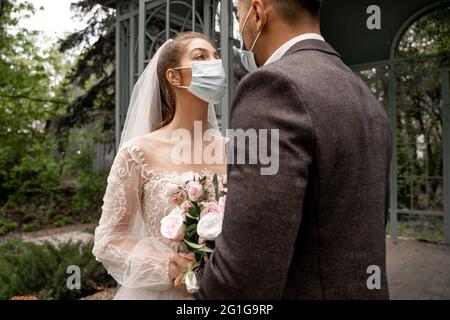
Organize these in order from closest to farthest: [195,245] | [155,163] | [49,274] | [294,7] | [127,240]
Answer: [294,7] → [195,245] → [127,240] → [155,163] → [49,274]

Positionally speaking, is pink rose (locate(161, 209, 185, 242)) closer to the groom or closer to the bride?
the bride

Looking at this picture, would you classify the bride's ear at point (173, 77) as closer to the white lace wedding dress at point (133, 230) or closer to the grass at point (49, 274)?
the white lace wedding dress at point (133, 230)

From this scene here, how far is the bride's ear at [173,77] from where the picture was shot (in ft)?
7.20

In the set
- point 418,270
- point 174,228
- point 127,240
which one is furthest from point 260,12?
point 418,270

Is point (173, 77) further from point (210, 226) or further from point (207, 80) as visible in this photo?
point (210, 226)

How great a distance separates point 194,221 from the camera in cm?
157

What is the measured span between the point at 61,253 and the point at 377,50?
6.21 metres

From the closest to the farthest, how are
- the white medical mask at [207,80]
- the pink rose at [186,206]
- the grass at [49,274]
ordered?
1. the pink rose at [186,206]
2. the white medical mask at [207,80]
3. the grass at [49,274]

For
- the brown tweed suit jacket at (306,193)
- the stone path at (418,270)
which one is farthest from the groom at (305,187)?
the stone path at (418,270)

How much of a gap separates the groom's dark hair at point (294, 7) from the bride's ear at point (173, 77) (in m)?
1.05

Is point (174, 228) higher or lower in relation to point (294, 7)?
lower

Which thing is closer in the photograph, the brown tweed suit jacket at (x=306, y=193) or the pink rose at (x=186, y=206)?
the brown tweed suit jacket at (x=306, y=193)

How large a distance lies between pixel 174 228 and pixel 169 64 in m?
1.05

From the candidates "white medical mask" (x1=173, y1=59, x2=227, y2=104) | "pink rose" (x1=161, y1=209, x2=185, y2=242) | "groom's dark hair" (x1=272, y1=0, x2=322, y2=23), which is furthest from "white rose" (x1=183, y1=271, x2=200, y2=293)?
"white medical mask" (x1=173, y1=59, x2=227, y2=104)
